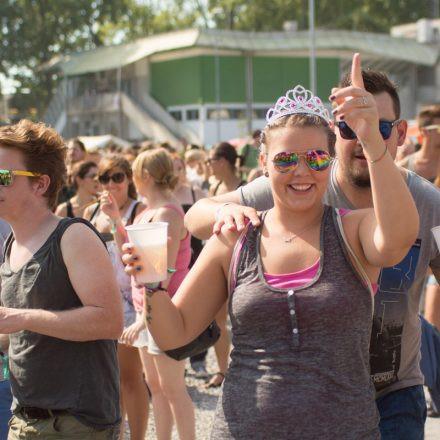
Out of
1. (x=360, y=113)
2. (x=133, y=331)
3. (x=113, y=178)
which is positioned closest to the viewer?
(x=360, y=113)

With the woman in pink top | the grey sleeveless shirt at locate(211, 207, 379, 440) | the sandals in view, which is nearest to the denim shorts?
the grey sleeveless shirt at locate(211, 207, 379, 440)

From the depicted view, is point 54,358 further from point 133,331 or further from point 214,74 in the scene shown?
point 214,74

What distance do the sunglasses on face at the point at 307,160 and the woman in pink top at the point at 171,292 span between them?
236 cm

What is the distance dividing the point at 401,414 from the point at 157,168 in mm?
3010

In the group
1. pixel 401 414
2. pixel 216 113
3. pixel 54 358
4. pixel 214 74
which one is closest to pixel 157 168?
pixel 54 358

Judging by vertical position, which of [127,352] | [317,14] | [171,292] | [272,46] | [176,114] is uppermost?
[317,14]

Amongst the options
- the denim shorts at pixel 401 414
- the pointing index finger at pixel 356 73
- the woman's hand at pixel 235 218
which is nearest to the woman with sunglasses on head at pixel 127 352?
the denim shorts at pixel 401 414

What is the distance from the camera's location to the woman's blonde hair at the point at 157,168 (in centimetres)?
588

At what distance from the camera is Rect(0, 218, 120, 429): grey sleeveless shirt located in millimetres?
3230

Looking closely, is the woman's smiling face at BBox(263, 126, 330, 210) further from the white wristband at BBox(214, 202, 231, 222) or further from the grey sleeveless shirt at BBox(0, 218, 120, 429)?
→ the grey sleeveless shirt at BBox(0, 218, 120, 429)

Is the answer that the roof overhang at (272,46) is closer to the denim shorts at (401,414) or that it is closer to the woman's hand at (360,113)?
the denim shorts at (401,414)

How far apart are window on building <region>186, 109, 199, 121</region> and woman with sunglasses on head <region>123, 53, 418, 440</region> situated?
153 feet

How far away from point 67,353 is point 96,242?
0.44 m

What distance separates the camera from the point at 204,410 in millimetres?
7004
